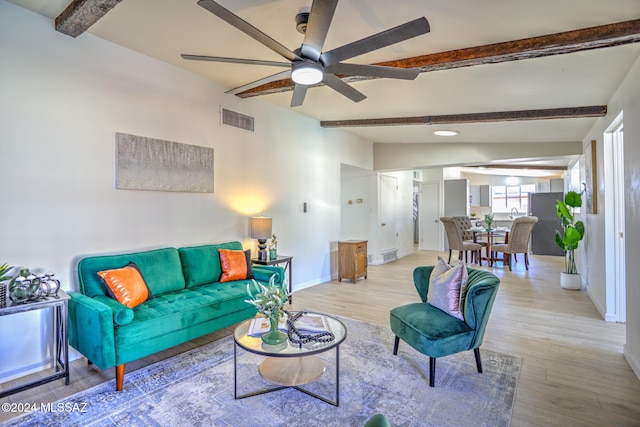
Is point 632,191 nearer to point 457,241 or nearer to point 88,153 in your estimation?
point 88,153

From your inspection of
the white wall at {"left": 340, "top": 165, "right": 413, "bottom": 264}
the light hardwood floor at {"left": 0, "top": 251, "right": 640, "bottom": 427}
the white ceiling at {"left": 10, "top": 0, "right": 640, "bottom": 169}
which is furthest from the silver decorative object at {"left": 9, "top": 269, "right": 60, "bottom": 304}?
the white wall at {"left": 340, "top": 165, "right": 413, "bottom": 264}

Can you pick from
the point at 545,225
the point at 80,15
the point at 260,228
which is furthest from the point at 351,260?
the point at 545,225

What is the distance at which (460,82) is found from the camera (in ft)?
11.3

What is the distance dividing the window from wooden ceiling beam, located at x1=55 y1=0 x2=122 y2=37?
475 inches

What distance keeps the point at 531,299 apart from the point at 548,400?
2874 millimetres

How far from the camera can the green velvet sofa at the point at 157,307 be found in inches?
93.8

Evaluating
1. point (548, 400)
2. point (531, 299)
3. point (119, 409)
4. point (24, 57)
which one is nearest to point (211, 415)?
point (119, 409)

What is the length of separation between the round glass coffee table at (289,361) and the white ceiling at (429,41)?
2.26 m

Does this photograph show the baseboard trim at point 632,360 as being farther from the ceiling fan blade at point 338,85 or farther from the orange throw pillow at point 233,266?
the orange throw pillow at point 233,266

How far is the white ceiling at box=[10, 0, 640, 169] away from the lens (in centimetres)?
225

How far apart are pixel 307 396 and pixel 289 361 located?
312mm

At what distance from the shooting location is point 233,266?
3.75 meters

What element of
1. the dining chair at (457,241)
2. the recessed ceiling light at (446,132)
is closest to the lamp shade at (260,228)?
the recessed ceiling light at (446,132)

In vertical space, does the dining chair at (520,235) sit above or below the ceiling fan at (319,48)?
below
